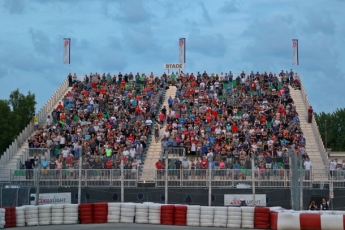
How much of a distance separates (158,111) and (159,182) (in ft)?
40.0

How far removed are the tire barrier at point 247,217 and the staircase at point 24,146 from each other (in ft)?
42.0

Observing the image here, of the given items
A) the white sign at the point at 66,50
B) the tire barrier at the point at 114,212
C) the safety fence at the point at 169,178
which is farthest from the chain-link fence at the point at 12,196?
the white sign at the point at 66,50

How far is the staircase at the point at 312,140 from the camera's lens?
34.6m

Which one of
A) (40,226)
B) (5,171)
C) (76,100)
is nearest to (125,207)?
(40,226)

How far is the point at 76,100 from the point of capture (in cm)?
4869

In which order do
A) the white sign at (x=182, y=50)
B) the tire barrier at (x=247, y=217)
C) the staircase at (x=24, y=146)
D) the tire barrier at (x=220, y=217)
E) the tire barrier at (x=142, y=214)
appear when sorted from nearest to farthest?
1. the tire barrier at (x=247, y=217)
2. the tire barrier at (x=220, y=217)
3. the tire barrier at (x=142, y=214)
4. the staircase at (x=24, y=146)
5. the white sign at (x=182, y=50)

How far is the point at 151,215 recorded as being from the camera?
1167 inches

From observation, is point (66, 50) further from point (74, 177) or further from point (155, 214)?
point (155, 214)

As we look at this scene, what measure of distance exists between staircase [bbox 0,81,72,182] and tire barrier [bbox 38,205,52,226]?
696cm

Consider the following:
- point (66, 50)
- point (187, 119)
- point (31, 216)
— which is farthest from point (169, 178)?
point (66, 50)

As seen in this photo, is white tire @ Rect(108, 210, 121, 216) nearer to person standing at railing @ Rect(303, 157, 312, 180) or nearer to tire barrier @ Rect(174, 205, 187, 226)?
tire barrier @ Rect(174, 205, 187, 226)

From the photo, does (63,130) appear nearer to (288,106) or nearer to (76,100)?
(76,100)

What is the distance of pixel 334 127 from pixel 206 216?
81.5 metres

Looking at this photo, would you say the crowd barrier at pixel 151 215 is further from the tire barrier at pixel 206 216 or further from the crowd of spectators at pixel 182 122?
the crowd of spectators at pixel 182 122
